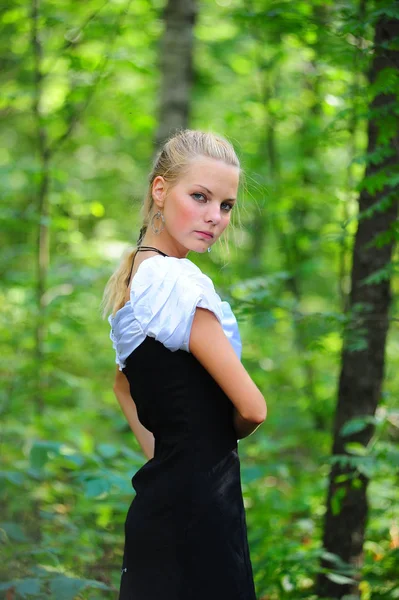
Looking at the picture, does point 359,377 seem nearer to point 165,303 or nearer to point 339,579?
point 339,579

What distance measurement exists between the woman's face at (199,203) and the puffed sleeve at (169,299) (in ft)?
0.54

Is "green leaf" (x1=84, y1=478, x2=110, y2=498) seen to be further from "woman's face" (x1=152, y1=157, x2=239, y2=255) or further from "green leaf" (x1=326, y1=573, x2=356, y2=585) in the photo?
"woman's face" (x1=152, y1=157, x2=239, y2=255)

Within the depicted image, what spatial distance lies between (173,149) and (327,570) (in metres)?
2.05

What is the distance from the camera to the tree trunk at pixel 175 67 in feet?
16.8

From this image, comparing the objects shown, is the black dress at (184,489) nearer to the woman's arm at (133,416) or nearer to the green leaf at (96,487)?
the woman's arm at (133,416)

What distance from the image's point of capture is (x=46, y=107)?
5961 mm

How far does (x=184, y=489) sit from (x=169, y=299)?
528mm

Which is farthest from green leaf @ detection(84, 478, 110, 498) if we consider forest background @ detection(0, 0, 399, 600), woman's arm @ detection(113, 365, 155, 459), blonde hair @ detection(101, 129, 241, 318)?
blonde hair @ detection(101, 129, 241, 318)

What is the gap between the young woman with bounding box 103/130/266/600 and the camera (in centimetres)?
176

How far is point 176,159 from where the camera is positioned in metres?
2.00

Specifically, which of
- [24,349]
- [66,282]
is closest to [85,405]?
[24,349]

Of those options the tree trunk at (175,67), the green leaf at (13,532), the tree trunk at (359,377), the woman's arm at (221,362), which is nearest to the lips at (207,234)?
the woman's arm at (221,362)

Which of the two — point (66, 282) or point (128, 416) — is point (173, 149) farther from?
point (66, 282)

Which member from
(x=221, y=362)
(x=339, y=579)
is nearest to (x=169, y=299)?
(x=221, y=362)
